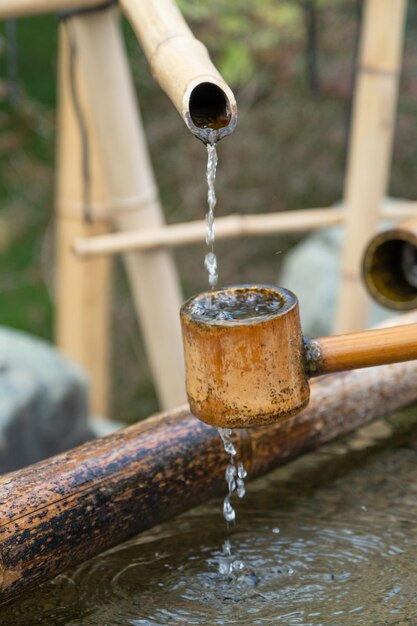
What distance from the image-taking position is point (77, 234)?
466 centimetres

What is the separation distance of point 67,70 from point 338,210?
1.45 m

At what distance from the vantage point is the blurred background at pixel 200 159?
816 cm

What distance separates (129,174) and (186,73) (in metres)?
2.14

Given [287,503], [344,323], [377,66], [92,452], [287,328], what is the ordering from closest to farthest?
[287,328] → [92,452] → [287,503] → [377,66] → [344,323]

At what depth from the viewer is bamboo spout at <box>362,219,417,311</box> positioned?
3361 millimetres

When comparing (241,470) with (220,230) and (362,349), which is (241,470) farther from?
(220,230)

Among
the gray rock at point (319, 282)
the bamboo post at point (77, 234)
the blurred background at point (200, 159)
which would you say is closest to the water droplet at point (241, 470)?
the bamboo post at point (77, 234)

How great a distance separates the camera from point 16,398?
419cm

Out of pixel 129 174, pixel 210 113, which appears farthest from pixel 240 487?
pixel 129 174

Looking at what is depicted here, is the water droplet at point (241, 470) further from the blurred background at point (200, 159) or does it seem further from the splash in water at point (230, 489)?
the blurred background at point (200, 159)

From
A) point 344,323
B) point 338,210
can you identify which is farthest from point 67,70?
point 344,323

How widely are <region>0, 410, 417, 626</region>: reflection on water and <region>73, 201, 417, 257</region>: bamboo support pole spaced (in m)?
1.46

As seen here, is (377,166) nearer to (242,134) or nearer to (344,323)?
(344,323)

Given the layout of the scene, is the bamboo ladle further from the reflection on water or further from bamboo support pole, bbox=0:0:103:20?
bamboo support pole, bbox=0:0:103:20
